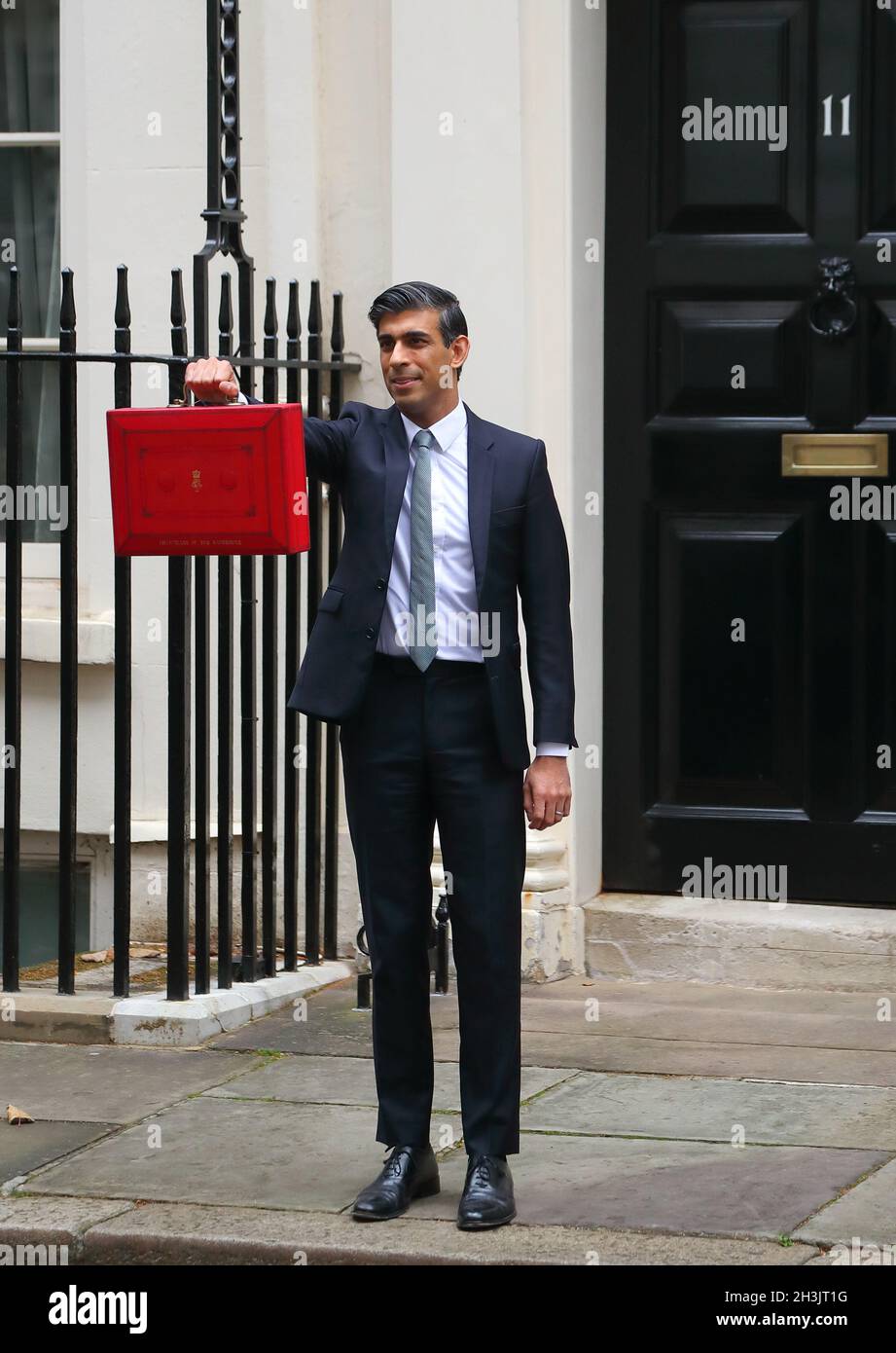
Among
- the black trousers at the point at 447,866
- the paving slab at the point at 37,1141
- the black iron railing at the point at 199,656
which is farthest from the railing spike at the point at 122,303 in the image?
the paving slab at the point at 37,1141

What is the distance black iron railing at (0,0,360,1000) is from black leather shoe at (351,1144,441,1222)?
1642mm

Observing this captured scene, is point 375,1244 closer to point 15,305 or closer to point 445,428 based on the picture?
point 445,428

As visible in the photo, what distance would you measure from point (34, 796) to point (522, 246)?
260 centimetres

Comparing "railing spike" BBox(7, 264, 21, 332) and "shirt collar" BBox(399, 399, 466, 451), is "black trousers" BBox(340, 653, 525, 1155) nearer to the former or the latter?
"shirt collar" BBox(399, 399, 466, 451)

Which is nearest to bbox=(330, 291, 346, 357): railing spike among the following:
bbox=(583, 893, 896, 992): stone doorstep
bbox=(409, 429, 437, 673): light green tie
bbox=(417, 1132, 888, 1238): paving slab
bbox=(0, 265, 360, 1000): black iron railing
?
bbox=(0, 265, 360, 1000): black iron railing

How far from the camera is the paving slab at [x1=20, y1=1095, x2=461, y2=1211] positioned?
4.92m

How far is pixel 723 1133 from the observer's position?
532 cm

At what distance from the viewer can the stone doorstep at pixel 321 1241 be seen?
4449 millimetres

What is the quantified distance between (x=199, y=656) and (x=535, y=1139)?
1.88 m

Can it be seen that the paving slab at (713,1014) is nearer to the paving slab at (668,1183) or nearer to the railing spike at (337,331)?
the paving slab at (668,1183)

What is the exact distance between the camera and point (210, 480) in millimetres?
4875

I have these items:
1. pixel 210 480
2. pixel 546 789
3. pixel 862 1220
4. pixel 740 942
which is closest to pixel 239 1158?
pixel 546 789
